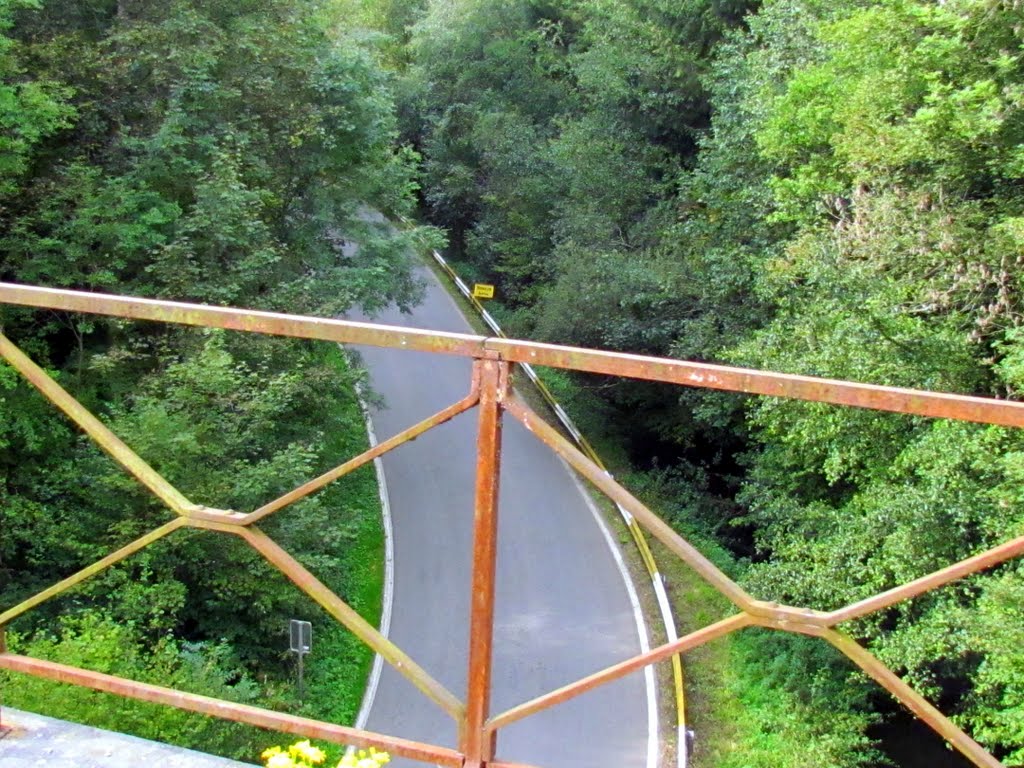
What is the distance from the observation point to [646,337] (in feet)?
58.7

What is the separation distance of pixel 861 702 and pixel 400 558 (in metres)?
6.93

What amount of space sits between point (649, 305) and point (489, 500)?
16.5m

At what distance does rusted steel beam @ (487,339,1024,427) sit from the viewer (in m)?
1.77

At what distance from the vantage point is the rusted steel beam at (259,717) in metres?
2.28

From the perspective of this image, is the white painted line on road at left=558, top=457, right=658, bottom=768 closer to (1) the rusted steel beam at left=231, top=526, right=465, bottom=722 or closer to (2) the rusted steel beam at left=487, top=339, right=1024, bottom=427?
(1) the rusted steel beam at left=231, top=526, right=465, bottom=722

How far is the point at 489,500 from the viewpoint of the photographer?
2146 mm

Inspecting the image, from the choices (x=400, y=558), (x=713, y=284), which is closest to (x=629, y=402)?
(x=713, y=284)

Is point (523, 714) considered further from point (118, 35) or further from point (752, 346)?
point (118, 35)

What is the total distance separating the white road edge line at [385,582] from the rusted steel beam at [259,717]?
7.15m

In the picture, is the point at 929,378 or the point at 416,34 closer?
the point at 929,378

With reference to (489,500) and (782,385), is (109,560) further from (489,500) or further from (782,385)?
(782,385)

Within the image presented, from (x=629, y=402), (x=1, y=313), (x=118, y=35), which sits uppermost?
(x=118, y=35)

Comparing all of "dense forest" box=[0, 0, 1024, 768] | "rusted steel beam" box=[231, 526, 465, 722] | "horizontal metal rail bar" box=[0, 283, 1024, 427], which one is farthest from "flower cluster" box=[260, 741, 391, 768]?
"dense forest" box=[0, 0, 1024, 768]

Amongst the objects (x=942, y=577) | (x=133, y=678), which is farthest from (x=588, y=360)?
(x=133, y=678)
